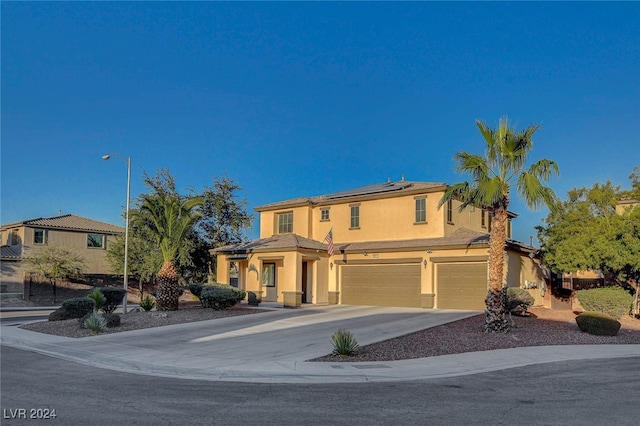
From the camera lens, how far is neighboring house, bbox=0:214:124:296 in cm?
3866

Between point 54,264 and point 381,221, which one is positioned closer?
point 381,221

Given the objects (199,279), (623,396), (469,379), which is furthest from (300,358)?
(199,279)

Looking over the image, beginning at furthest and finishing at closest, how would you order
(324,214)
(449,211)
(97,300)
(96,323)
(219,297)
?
(324,214) < (449,211) < (219,297) < (97,300) < (96,323)

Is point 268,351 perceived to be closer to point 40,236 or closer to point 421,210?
point 421,210

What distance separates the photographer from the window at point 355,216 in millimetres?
30750

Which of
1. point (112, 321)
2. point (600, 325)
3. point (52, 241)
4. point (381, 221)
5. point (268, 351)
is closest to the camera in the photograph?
point (268, 351)

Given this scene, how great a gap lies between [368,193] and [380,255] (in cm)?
409

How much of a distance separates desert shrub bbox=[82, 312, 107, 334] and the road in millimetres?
6503

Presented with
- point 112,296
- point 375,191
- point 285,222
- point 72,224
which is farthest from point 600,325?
point 72,224

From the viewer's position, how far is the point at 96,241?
4462 centimetres

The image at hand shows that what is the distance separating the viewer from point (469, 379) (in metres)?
10.5

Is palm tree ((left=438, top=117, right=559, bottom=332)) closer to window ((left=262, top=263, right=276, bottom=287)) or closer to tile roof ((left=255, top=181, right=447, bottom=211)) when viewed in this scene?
tile roof ((left=255, top=181, right=447, bottom=211))

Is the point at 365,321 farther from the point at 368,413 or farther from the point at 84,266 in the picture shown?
the point at 84,266

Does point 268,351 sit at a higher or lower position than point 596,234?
lower
